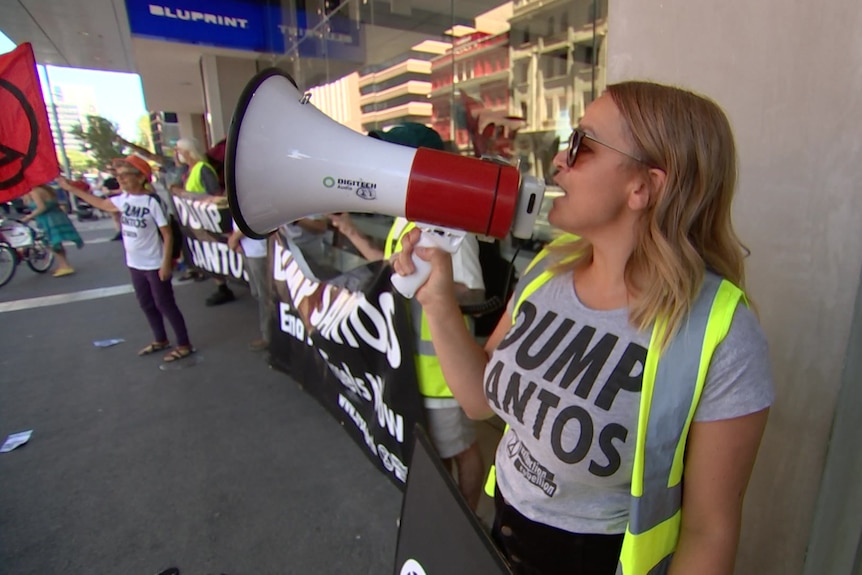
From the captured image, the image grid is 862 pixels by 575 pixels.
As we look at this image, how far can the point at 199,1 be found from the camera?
19.5 feet

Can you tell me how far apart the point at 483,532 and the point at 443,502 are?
0.14 m

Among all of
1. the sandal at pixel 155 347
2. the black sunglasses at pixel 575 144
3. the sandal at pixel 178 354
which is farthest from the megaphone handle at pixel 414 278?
the sandal at pixel 155 347

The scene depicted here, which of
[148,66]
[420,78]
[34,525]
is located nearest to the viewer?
[34,525]

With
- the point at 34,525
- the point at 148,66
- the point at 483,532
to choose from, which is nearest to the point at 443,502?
the point at 483,532

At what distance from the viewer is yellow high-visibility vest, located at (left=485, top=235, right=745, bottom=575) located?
2.66ft

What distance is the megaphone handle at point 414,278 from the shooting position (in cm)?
119

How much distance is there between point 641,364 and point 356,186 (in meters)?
0.69

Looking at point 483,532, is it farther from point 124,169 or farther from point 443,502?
point 124,169

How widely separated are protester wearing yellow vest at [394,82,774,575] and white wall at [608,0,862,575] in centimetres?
51

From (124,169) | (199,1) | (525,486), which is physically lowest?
(525,486)

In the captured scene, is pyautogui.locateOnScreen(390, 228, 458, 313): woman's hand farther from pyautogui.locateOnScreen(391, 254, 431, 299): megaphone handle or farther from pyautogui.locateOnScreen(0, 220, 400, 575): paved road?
pyautogui.locateOnScreen(0, 220, 400, 575): paved road

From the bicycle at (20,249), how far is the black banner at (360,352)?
6.92 meters

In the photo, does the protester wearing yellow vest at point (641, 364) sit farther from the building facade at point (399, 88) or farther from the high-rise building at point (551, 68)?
the building facade at point (399, 88)

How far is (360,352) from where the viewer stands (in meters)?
2.22
